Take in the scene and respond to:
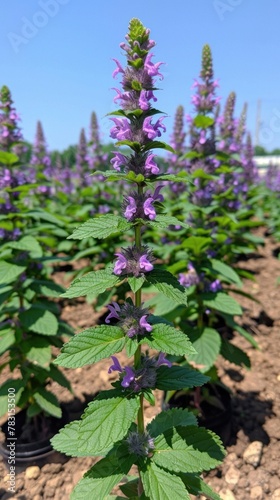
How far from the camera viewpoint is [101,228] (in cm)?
178

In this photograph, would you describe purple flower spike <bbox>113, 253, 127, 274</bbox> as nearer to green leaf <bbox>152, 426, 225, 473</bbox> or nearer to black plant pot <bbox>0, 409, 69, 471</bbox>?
green leaf <bbox>152, 426, 225, 473</bbox>

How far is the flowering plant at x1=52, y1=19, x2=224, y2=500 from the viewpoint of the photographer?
5.65ft

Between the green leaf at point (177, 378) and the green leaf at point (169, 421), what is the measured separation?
15.9 inches

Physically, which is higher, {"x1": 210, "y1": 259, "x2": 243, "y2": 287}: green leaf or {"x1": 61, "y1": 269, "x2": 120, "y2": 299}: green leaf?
{"x1": 61, "y1": 269, "x2": 120, "y2": 299}: green leaf

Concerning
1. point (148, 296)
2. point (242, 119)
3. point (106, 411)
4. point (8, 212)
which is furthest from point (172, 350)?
point (242, 119)

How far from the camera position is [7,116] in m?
4.04

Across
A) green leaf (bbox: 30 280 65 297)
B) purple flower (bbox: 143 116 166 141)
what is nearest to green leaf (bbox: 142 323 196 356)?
purple flower (bbox: 143 116 166 141)

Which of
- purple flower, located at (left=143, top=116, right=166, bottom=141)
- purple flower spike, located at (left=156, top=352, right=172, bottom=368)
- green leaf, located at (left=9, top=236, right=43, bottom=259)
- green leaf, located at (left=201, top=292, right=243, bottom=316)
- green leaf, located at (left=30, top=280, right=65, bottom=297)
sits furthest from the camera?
green leaf, located at (left=30, top=280, right=65, bottom=297)

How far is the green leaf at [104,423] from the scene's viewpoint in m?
1.63

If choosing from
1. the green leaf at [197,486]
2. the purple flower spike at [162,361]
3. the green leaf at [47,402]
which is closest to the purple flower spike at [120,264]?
the purple flower spike at [162,361]

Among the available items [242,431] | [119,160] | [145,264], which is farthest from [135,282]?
[242,431]

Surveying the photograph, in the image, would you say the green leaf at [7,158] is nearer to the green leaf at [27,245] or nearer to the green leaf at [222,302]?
the green leaf at [27,245]

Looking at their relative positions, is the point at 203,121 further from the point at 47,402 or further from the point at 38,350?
the point at 47,402

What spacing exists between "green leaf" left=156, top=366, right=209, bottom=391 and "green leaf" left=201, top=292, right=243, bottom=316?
4.63ft
